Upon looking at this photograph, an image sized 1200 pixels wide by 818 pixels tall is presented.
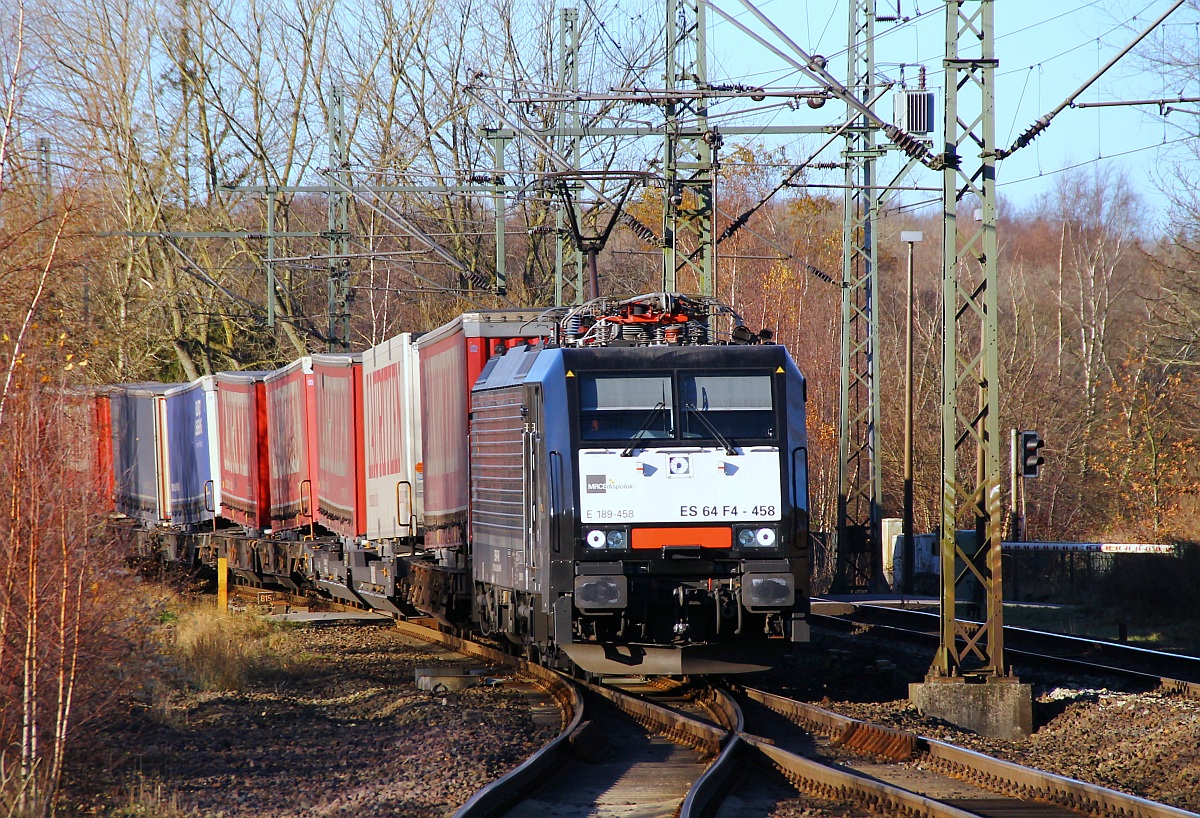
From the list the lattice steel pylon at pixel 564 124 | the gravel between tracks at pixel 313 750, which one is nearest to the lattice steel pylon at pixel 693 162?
the lattice steel pylon at pixel 564 124

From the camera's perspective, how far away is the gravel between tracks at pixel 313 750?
29.3ft

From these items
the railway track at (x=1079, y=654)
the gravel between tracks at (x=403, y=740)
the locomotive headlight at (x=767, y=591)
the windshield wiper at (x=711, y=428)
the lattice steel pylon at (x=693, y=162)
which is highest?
the lattice steel pylon at (x=693, y=162)

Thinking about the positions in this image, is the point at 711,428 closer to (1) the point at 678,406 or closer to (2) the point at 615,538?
(1) the point at 678,406

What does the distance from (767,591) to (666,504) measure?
1.13 meters

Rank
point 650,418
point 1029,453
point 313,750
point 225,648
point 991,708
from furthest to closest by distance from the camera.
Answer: point 1029,453
point 225,648
point 991,708
point 650,418
point 313,750

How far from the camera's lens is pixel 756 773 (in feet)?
32.5

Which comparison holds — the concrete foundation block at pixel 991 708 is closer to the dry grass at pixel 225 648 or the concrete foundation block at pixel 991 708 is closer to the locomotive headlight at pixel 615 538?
the locomotive headlight at pixel 615 538

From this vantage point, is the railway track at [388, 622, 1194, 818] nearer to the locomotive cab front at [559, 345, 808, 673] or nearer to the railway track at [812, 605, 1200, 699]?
the locomotive cab front at [559, 345, 808, 673]

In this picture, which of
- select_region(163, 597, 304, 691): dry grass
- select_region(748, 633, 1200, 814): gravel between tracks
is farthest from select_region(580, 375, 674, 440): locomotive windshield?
select_region(163, 597, 304, 691): dry grass

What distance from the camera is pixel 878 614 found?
22109 millimetres

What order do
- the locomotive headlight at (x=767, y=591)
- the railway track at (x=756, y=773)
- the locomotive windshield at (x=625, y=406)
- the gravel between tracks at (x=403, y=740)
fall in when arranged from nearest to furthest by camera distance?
the railway track at (x=756, y=773)
the gravel between tracks at (x=403, y=740)
the locomotive headlight at (x=767, y=591)
the locomotive windshield at (x=625, y=406)

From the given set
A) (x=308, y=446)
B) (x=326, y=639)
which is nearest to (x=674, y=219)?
(x=308, y=446)

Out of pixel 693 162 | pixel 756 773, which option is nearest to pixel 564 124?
pixel 693 162

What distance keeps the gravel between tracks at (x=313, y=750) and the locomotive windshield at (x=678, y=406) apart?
8.75ft
